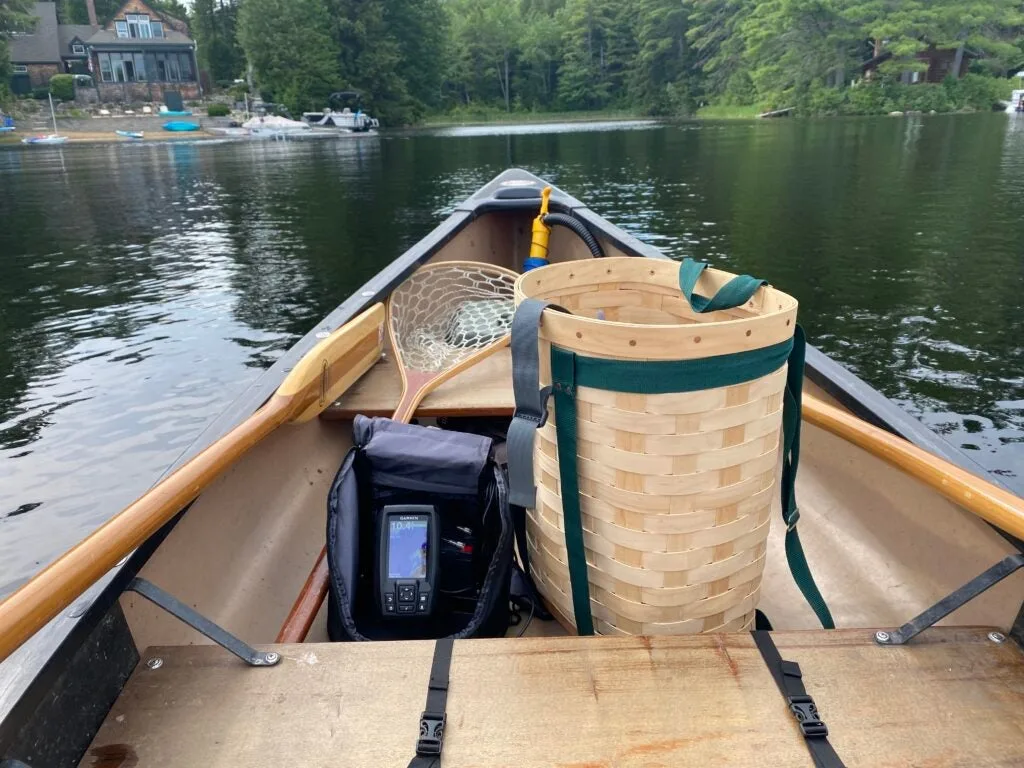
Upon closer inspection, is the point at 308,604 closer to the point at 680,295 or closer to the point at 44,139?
the point at 680,295

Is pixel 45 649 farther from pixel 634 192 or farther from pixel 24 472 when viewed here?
pixel 634 192

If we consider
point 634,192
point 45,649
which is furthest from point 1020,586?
point 634,192

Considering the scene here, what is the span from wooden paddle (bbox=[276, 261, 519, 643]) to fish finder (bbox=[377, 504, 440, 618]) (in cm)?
41

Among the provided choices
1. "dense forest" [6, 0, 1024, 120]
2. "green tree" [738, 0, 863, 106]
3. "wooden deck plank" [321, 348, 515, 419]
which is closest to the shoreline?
"dense forest" [6, 0, 1024, 120]

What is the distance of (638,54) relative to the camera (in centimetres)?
6656

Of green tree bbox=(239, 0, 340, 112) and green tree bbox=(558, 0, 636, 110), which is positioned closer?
green tree bbox=(239, 0, 340, 112)

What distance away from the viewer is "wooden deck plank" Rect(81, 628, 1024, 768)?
1.37 metres

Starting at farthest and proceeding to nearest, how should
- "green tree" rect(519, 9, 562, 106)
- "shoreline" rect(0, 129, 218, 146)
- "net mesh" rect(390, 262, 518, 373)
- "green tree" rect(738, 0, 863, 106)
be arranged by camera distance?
1. "green tree" rect(519, 9, 562, 106)
2. "green tree" rect(738, 0, 863, 106)
3. "shoreline" rect(0, 129, 218, 146)
4. "net mesh" rect(390, 262, 518, 373)

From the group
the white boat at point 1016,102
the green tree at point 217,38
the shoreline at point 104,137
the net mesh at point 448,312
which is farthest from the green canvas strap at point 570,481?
the green tree at point 217,38

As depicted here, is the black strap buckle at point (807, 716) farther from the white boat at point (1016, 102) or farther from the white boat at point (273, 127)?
the white boat at point (1016, 102)

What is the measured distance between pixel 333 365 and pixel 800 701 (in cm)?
211

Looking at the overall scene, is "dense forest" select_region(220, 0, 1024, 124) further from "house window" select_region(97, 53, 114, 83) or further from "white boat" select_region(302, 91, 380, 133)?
"house window" select_region(97, 53, 114, 83)

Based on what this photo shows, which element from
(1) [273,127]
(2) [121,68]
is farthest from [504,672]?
(2) [121,68]

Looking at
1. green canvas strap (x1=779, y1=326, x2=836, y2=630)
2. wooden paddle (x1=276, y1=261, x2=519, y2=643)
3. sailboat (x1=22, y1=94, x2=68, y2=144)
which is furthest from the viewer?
sailboat (x1=22, y1=94, x2=68, y2=144)
